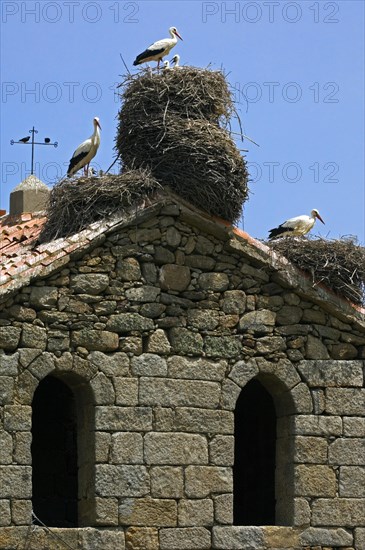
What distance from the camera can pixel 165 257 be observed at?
19.7m

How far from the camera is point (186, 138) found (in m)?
20.0

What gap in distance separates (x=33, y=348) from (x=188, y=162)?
8.67 ft

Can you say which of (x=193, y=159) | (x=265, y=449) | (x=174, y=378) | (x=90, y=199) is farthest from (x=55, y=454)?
(x=193, y=159)

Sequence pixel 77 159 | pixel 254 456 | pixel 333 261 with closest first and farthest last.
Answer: pixel 333 261
pixel 77 159
pixel 254 456

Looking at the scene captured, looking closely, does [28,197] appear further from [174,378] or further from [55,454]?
[174,378]

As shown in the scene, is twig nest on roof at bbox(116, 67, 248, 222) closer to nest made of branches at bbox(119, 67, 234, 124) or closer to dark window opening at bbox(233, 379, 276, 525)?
nest made of branches at bbox(119, 67, 234, 124)

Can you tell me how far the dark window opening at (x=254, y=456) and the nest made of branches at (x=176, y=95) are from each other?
9.78ft

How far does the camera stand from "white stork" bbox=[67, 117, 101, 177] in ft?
67.9

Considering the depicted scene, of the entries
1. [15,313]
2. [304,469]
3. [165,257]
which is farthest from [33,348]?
[304,469]

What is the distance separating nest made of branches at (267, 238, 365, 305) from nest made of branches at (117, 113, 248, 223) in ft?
2.33

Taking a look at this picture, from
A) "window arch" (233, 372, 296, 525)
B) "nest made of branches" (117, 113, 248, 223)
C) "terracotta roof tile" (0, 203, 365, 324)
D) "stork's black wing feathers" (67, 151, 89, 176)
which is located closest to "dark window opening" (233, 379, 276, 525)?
"window arch" (233, 372, 296, 525)

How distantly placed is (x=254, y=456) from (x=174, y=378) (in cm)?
239

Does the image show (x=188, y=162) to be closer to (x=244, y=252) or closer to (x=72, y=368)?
(x=244, y=252)

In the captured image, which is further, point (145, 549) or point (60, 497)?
point (60, 497)
